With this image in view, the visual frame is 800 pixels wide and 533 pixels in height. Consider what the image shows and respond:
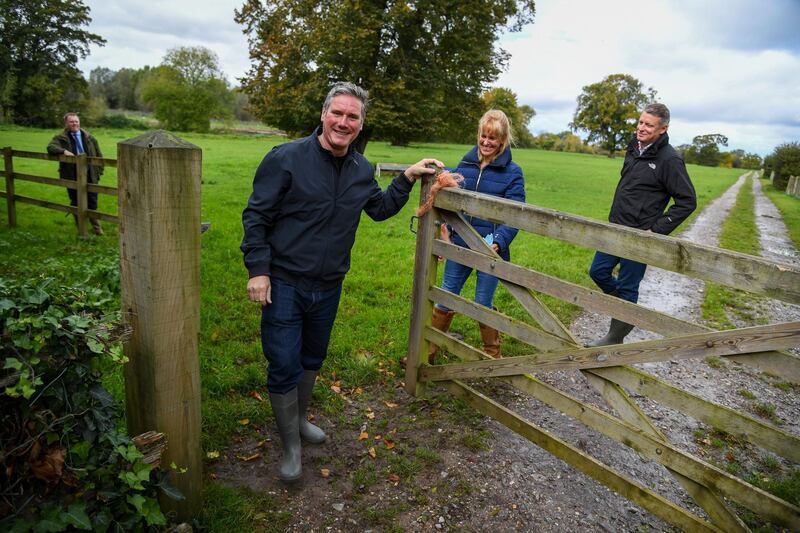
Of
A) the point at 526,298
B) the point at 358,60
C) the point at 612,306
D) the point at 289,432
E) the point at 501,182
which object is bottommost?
the point at 289,432

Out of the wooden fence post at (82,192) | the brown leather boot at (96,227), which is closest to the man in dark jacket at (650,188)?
the wooden fence post at (82,192)

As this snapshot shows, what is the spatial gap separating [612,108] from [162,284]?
88.9 m

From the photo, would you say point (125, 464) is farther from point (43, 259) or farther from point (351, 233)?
point (43, 259)

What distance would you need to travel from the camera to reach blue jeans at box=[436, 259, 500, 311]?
426cm

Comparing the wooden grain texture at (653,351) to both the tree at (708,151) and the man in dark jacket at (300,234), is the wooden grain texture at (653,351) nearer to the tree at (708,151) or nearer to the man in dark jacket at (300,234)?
the man in dark jacket at (300,234)

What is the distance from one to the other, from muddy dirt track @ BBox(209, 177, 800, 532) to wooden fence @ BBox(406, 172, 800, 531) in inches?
9.3

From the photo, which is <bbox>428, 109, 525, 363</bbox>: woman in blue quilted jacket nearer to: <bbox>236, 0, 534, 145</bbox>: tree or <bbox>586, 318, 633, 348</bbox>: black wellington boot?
<bbox>586, 318, 633, 348</bbox>: black wellington boot

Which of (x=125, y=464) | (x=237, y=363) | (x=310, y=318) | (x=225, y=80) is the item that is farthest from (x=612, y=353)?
(x=225, y=80)

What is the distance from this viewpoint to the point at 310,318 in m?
3.18

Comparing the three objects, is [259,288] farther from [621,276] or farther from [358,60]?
[358,60]

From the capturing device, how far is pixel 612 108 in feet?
262

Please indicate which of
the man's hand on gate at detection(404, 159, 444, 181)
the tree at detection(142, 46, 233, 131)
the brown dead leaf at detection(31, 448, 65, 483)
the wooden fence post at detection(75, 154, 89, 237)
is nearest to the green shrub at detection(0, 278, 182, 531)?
the brown dead leaf at detection(31, 448, 65, 483)

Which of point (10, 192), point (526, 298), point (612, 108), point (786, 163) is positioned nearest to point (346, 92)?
point (526, 298)

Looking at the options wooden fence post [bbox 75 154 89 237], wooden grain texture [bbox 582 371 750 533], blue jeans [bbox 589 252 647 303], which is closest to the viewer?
wooden grain texture [bbox 582 371 750 533]
